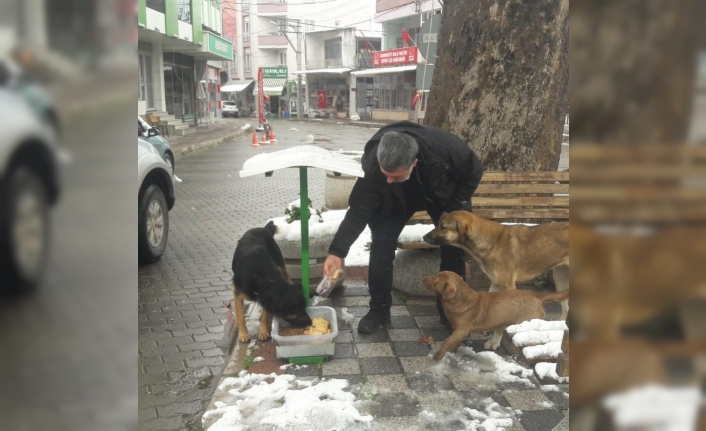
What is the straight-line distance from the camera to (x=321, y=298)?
17.3ft

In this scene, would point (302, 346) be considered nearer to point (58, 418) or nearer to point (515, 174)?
point (515, 174)

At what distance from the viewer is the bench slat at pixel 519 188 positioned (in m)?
5.69

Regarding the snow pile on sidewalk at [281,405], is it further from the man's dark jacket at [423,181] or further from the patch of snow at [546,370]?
the patch of snow at [546,370]

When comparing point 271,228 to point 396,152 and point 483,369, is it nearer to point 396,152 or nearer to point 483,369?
point 396,152

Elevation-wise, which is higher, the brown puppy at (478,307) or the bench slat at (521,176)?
the bench slat at (521,176)

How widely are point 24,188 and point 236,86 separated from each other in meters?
65.7

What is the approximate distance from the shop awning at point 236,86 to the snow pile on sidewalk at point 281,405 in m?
60.5

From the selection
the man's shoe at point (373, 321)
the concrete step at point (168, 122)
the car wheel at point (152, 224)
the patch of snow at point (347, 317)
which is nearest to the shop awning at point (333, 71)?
the concrete step at point (168, 122)

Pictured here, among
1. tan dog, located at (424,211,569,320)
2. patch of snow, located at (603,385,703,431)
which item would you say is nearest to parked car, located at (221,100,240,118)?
tan dog, located at (424,211,569,320)

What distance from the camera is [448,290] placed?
160 inches

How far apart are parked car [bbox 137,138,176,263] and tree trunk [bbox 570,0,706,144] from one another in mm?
5919

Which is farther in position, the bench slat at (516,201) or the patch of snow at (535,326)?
the bench slat at (516,201)

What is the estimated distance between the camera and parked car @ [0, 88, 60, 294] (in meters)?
0.47

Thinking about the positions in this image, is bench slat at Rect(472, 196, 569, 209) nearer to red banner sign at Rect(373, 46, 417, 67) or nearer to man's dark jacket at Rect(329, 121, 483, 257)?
man's dark jacket at Rect(329, 121, 483, 257)
